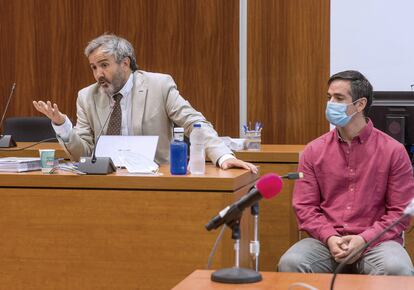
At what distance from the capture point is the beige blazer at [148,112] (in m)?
4.05

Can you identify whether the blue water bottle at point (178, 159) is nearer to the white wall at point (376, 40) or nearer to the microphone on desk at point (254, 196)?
the microphone on desk at point (254, 196)

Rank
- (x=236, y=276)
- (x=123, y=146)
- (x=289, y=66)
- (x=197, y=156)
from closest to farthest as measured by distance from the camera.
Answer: (x=236, y=276) → (x=197, y=156) → (x=123, y=146) → (x=289, y=66)

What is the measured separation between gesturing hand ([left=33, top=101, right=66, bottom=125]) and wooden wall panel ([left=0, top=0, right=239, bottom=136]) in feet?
9.38

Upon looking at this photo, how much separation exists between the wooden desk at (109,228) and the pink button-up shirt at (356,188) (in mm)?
349

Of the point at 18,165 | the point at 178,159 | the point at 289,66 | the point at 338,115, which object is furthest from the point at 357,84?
the point at 289,66

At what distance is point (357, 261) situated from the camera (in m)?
3.23

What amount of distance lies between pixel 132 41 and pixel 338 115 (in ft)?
11.3

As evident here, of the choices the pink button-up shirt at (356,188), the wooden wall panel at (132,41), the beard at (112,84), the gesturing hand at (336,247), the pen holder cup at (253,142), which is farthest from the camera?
the wooden wall panel at (132,41)

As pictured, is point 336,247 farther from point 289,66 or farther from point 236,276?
point 289,66

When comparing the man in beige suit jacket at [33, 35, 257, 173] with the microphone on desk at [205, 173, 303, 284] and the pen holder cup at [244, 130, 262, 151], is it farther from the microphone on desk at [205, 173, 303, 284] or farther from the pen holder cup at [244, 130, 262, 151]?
the microphone on desk at [205, 173, 303, 284]

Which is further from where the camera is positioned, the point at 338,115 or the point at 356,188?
the point at 338,115

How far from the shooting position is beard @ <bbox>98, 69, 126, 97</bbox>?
13.2ft

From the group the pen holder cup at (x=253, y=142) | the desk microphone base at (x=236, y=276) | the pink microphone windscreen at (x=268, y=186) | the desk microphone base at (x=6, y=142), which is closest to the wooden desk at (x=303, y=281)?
the desk microphone base at (x=236, y=276)

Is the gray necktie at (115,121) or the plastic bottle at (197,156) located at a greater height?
the gray necktie at (115,121)
